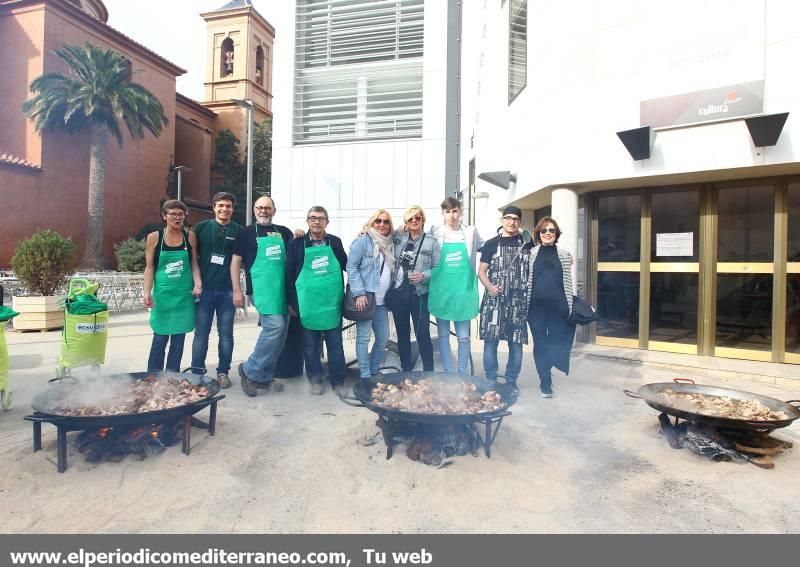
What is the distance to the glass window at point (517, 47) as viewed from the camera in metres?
8.39

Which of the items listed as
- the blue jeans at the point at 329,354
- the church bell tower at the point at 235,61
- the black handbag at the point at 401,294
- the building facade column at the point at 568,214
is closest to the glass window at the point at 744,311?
the building facade column at the point at 568,214

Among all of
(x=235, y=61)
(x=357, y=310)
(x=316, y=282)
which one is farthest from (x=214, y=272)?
(x=235, y=61)

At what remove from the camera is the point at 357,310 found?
14.9 feet

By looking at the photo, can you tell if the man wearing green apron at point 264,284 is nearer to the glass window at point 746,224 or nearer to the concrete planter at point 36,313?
the glass window at point 746,224

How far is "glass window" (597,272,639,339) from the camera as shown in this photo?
716 centimetres

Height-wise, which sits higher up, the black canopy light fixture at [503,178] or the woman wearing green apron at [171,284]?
the black canopy light fixture at [503,178]

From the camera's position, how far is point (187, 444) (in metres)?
3.25

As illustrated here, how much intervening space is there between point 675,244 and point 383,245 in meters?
4.54

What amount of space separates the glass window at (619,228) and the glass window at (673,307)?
1.67 ft

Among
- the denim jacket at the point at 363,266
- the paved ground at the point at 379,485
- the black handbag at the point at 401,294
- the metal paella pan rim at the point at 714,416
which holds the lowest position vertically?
the paved ground at the point at 379,485

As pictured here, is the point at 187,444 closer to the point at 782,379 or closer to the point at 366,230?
the point at 366,230

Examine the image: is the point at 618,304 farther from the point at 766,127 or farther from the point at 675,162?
the point at 766,127
